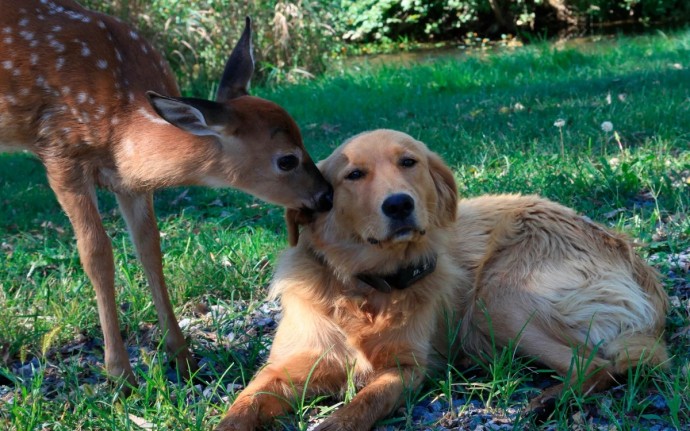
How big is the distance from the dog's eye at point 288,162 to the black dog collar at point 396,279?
66 centimetres

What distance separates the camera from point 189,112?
394 centimetres

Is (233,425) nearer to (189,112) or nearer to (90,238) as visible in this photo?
(90,238)

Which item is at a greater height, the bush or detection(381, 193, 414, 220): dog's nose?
detection(381, 193, 414, 220): dog's nose

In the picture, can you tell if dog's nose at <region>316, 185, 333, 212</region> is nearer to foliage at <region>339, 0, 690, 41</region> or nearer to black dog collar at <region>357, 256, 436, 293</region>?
black dog collar at <region>357, 256, 436, 293</region>

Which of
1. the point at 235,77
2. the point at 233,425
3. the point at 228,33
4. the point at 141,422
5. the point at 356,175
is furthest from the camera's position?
the point at 228,33

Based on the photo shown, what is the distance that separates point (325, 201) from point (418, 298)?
2.21 feet

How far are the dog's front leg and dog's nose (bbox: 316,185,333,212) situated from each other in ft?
2.83

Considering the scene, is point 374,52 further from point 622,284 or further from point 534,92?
point 622,284

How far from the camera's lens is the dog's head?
387cm

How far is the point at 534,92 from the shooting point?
10156 mm

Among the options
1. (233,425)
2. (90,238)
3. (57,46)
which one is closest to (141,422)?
(233,425)

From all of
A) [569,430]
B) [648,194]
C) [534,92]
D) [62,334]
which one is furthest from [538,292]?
[534,92]

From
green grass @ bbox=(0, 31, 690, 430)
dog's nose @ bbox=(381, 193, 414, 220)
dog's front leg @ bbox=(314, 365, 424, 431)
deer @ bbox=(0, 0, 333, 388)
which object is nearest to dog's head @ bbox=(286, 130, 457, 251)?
dog's nose @ bbox=(381, 193, 414, 220)

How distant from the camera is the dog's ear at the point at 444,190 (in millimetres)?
4332
